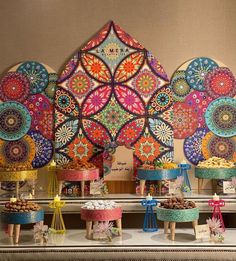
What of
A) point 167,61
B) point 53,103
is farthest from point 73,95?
point 167,61

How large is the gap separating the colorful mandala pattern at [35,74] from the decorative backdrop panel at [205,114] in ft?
4.68

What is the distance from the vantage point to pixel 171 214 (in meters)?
3.80

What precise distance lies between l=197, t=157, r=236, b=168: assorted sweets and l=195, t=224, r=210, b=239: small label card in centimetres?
94

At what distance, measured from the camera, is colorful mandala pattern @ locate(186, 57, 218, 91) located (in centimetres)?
510

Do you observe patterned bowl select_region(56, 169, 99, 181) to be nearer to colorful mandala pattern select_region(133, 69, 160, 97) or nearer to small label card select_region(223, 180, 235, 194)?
colorful mandala pattern select_region(133, 69, 160, 97)

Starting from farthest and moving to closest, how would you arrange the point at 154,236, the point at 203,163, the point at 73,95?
the point at 73,95
the point at 203,163
the point at 154,236

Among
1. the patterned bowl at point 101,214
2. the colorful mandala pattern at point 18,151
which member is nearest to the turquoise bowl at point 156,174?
the patterned bowl at point 101,214

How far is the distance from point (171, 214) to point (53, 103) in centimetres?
201

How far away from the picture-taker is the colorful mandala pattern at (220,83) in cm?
509

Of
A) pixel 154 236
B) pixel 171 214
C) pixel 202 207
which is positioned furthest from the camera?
pixel 202 207

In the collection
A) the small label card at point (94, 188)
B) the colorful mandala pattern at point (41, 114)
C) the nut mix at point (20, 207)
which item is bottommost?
the nut mix at point (20, 207)

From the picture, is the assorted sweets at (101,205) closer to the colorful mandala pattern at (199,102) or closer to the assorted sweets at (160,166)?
the assorted sweets at (160,166)

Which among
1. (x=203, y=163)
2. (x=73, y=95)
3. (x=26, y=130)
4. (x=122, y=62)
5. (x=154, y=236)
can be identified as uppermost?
(x=122, y=62)

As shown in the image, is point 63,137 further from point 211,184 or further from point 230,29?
point 230,29
